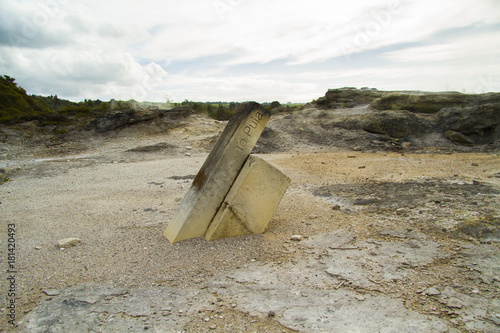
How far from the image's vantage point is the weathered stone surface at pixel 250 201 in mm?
4695

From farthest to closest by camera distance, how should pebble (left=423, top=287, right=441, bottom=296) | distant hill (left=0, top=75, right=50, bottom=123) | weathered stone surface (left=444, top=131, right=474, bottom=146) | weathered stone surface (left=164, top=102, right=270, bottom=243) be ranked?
1. distant hill (left=0, top=75, right=50, bottom=123)
2. weathered stone surface (left=444, top=131, right=474, bottom=146)
3. weathered stone surface (left=164, top=102, right=270, bottom=243)
4. pebble (left=423, top=287, right=441, bottom=296)

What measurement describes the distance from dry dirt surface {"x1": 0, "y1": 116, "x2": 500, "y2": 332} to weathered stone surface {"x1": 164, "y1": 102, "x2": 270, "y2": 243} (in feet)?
0.79

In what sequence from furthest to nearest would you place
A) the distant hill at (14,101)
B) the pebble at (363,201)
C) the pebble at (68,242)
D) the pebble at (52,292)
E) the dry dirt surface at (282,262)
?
the distant hill at (14,101) < the pebble at (363,201) < the pebble at (68,242) < the pebble at (52,292) < the dry dirt surface at (282,262)

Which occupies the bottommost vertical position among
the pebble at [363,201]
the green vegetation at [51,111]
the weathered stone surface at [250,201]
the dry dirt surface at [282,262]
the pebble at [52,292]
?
the pebble at [52,292]

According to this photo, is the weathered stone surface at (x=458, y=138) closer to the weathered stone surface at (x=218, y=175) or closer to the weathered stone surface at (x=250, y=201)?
the weathered stone surface at (x=250, y=201)

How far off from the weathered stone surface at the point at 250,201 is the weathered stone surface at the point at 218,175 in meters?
0.12

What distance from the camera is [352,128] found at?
14.5 metres

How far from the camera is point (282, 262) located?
4.04 meters

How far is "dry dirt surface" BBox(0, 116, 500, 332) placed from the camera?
3010 mm

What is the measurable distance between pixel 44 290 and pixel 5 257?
1248 mm

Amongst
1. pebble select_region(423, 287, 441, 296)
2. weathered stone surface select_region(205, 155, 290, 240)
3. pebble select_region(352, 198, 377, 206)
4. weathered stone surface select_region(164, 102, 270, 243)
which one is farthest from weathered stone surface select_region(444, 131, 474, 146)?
pebble select_region(423, 287, 441, 296)

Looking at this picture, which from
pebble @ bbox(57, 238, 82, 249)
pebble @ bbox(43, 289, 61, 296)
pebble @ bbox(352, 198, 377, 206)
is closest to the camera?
pebble @ bbox(43, 289, 61, 296)

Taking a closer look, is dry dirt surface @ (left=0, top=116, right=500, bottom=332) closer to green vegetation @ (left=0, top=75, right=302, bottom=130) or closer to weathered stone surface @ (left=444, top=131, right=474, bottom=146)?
weathered stone surface @ (left=444, top=131, right=474, bottom=146)

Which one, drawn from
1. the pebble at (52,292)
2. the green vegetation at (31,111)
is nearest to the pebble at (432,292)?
the pebble at (52,292)
